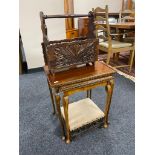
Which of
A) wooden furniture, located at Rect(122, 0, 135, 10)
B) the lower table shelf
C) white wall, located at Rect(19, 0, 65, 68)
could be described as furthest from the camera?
wooden furniture, located at Rect(122, 0, 135, 10)

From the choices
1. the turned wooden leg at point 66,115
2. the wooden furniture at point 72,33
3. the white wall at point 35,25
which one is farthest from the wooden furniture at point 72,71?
the wooden furniture at point 72,33

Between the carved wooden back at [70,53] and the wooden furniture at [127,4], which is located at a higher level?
the wooden furniture at [127,4]

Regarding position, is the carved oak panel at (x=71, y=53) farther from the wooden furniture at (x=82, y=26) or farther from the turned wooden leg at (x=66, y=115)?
the wooden furniture at (x=82, y=26)

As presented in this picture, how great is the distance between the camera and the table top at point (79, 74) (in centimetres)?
124

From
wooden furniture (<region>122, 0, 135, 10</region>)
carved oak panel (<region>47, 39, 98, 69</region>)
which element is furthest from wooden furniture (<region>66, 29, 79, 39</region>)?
carved oak panel (<region>47, 39, 98, 69</region>)

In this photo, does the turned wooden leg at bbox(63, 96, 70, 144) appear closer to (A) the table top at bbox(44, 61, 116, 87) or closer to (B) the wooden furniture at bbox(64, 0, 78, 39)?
(A) the table top at bbox(44, 61, 116, 87)

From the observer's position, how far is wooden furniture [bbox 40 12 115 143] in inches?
48.4

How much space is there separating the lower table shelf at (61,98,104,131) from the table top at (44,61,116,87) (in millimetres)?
371

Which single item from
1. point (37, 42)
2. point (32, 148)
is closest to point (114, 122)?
point (32, 148)
